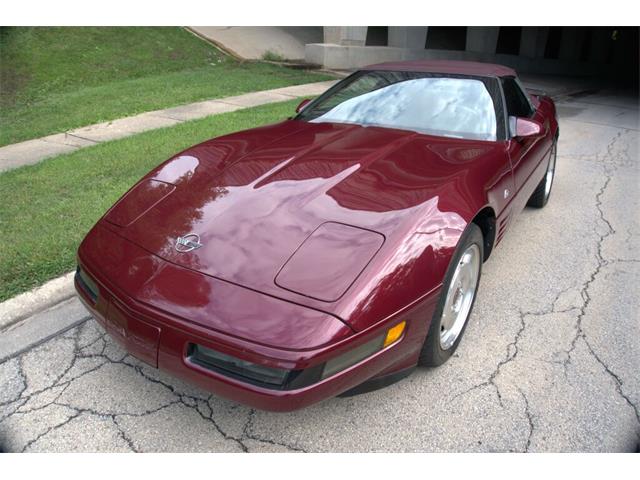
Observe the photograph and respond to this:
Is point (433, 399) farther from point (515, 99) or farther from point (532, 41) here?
point (532, 41)

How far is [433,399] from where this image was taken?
7.79 ft

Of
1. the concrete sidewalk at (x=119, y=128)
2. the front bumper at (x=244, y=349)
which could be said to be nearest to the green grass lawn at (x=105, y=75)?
the concrete sidewalk at (x=119, y=128)

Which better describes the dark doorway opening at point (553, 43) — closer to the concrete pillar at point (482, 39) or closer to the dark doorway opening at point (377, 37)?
the concrete pillar at point (482, 39)

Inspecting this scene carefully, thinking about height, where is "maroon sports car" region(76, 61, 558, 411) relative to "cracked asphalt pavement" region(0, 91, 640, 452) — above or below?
above

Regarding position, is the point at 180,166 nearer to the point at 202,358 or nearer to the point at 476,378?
the point at 202,358

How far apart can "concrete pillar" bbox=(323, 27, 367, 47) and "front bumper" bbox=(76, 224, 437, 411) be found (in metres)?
12.4

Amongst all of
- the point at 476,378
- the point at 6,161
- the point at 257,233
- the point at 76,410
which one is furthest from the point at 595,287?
the point at 6,161

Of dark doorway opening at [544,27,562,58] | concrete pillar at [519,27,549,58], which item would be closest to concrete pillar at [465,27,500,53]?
concrete pillar at [519,27,549,58]

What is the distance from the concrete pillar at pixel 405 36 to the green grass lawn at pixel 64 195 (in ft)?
32.8

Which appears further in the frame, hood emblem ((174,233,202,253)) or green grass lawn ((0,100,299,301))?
green grass lawn ((0,100,299,301))

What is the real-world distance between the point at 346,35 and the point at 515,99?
406 inches

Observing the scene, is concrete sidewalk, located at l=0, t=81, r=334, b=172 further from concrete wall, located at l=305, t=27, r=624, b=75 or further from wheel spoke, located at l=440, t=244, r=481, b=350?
concrete wall, located at l=305, t=27, r=624, b=75

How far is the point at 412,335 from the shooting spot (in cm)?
213

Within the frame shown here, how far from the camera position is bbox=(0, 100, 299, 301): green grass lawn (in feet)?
10.8
